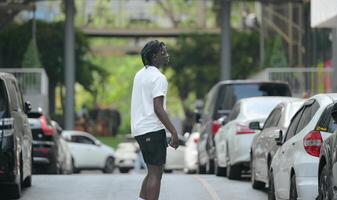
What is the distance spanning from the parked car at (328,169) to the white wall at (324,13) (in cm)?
948

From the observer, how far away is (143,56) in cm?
1157

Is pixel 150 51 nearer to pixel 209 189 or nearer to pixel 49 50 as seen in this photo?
pixel 209 189

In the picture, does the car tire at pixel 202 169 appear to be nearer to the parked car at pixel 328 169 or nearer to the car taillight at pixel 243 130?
the car taillight at pixel 243 130

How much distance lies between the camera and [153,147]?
443 inches

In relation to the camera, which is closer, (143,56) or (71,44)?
(143,56)

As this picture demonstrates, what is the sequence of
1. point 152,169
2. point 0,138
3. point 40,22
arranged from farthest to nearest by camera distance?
point 40,22 < point 0,138 < point 152,169

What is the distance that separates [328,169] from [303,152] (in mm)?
1288

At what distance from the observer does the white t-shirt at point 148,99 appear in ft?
37.0

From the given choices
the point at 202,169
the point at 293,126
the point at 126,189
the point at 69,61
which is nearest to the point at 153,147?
the point at 293,126

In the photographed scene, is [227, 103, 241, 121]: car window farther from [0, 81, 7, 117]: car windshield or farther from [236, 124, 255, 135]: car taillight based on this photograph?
[0, 81, 7, 117]: car windshield

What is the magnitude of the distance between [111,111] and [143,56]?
5101 centimetres

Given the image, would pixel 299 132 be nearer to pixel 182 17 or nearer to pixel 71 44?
pixel 71 44

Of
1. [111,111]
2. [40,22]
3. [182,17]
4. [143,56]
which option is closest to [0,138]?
[143,56]

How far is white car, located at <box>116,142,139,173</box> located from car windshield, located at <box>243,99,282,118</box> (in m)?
22.6
